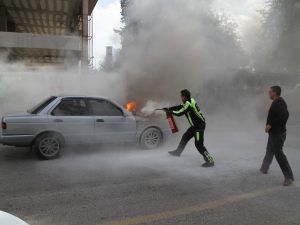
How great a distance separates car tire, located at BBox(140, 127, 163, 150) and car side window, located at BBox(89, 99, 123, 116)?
737 mm

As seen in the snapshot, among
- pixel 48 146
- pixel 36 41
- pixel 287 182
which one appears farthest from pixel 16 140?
pixel 36 41

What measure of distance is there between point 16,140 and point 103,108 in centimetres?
187

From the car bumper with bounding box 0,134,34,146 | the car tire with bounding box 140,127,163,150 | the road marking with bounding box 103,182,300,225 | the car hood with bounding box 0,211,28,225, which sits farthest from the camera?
the car tire with bounding box 140,127,163,150

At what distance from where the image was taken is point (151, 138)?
27.2ft

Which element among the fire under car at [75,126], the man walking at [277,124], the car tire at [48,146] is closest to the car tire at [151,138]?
the fire under car at [75,126]

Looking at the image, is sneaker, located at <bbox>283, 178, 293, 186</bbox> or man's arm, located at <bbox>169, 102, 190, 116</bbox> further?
man's arm, located at <bbox>169, 102, 190, 116</bbox>

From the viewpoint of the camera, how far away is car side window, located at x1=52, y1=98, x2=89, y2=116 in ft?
24.0

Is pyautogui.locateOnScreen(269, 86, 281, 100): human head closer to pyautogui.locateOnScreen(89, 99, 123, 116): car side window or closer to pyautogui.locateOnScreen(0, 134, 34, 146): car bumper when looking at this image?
pyautogui.locateOnScreen(89, 99, 123, 116): car side window

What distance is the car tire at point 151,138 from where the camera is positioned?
815 centimetres

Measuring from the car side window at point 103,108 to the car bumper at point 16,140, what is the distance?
4.58 feet

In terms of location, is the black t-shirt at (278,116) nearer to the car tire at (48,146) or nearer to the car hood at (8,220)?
the car tire at (48,146)

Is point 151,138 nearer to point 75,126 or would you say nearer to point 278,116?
point 75,126

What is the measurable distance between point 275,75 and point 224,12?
322 inches

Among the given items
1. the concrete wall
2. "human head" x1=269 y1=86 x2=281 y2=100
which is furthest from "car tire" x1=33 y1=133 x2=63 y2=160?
the concrete wall
